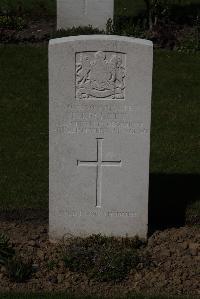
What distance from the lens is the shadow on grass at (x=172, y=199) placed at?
344 inches

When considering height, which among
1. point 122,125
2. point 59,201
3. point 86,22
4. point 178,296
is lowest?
point 178,296

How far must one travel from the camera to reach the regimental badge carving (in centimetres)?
765

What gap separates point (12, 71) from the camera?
45.2 feet

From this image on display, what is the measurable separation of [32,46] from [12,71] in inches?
49.0

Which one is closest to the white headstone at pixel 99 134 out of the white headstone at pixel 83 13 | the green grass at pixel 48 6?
the white headstone at pixel 83 13

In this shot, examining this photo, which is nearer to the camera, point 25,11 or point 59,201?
point 59,201

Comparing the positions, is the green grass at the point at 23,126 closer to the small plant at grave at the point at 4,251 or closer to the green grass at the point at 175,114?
the small plant at grave at the point at 4,251

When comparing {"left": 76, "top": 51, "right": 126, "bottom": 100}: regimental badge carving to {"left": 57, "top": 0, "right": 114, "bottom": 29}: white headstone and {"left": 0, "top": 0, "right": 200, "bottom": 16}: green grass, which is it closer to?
{"left": 57, "top": 0, "right": 114, "bottom": 29}: white headstone

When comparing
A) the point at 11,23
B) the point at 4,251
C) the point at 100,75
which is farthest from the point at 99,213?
the point at 11,23

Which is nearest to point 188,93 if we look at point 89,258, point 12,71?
point 12,71

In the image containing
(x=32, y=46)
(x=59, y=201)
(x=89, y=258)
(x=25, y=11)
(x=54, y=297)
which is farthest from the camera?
(x=25, y=11)

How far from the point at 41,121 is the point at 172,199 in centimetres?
340

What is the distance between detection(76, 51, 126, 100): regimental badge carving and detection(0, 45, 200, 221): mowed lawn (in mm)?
1876

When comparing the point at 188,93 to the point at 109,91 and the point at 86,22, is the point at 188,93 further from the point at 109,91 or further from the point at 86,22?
the point at 109,91
